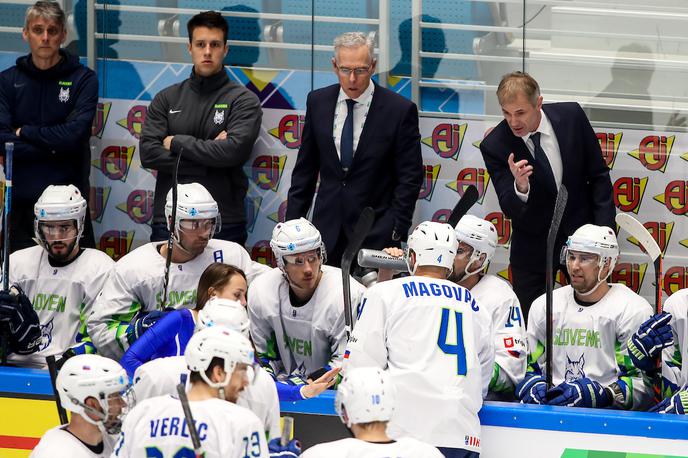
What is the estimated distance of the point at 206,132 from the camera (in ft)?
22.3

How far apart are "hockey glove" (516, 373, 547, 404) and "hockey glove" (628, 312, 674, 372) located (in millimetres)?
352

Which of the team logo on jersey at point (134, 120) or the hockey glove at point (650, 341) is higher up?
the team logo on jersey at point (134, 120)

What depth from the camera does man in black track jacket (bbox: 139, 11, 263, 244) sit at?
6715 mm

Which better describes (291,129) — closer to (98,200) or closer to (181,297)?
(98,200)

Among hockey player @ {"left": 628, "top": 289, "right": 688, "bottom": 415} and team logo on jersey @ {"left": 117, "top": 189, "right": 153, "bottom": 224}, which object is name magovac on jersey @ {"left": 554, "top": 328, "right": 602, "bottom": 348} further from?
team logo on jersey @ {"left": 117, "top": 189, "right": 153, "bottom": 224}

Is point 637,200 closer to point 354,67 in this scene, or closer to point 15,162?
point 354,67

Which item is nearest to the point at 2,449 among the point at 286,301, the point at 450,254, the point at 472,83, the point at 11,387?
the point at 11,387

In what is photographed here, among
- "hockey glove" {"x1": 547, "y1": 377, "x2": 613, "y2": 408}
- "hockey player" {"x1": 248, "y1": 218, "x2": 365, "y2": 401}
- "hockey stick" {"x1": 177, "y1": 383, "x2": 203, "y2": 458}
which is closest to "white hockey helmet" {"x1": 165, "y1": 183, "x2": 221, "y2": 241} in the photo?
"hockey player" {"x1": 248, "y1": 218, "x2": 365, "y2": 401}

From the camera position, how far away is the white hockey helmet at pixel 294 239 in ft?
19.0

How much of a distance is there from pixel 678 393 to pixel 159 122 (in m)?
2.67

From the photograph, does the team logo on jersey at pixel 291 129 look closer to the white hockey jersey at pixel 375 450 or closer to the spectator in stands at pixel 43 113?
the spectator in stands at pixel 43 113

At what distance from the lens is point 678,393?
5418 millimetres

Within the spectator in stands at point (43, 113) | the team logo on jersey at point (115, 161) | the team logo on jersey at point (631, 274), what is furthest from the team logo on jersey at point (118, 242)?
the team logo on jersey at point (631, 274)

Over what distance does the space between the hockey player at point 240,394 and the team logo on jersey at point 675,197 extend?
2940 millimetres
